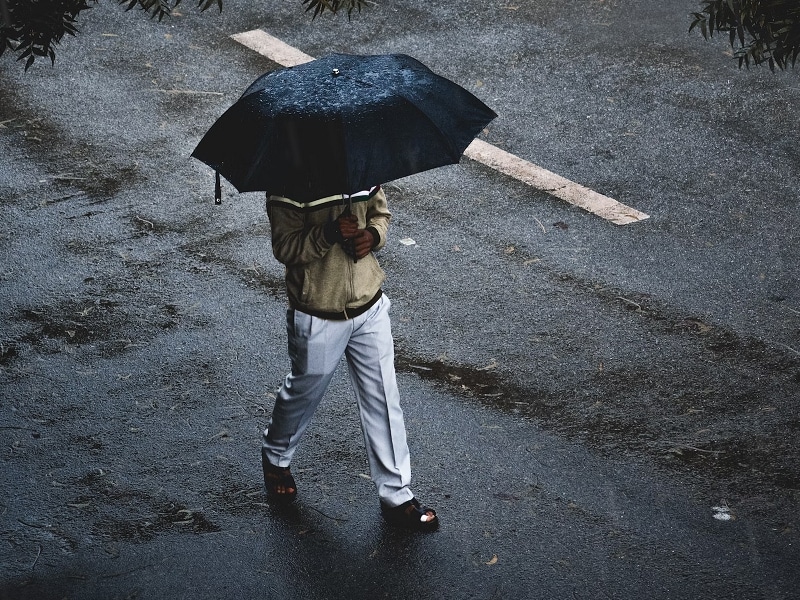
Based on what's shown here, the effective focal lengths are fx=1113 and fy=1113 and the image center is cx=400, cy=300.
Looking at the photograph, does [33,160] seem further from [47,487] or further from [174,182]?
[47,487]

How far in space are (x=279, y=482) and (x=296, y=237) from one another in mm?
1389

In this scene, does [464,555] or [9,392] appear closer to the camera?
[464,555]

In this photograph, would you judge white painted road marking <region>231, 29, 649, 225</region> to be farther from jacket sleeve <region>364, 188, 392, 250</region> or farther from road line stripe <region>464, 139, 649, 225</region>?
jacket sleeve <region>364, 188, 392, 250</region>

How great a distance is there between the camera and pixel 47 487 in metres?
5.71

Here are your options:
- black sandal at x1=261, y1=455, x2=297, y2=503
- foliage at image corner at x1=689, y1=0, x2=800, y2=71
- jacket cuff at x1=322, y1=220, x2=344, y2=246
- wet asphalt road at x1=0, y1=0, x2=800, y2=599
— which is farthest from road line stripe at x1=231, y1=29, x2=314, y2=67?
foliage at image corner at x1=689, y1=0, x2=800, y2=71

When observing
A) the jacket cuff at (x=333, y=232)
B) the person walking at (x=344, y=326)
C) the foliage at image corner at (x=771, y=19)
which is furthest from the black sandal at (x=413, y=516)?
the foliage at image corner at (x=771, y=19)

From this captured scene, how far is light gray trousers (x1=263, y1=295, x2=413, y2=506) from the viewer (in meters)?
4.96

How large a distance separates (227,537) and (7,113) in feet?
19.4

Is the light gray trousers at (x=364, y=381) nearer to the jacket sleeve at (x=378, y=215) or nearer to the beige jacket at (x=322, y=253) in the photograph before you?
the beige jacket at (x=322, y=253)

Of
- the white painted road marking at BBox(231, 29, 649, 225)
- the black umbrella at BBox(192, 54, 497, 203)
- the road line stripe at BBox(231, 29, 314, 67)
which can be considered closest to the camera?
the black umbrella at BBox(192, 54, 497, 203)

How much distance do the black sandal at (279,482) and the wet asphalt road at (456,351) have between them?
3.7 inches

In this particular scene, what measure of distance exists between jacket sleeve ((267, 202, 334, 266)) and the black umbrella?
21cm

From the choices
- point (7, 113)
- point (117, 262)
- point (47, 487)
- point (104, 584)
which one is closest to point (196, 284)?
point (117, 262)

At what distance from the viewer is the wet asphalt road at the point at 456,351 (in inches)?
205
